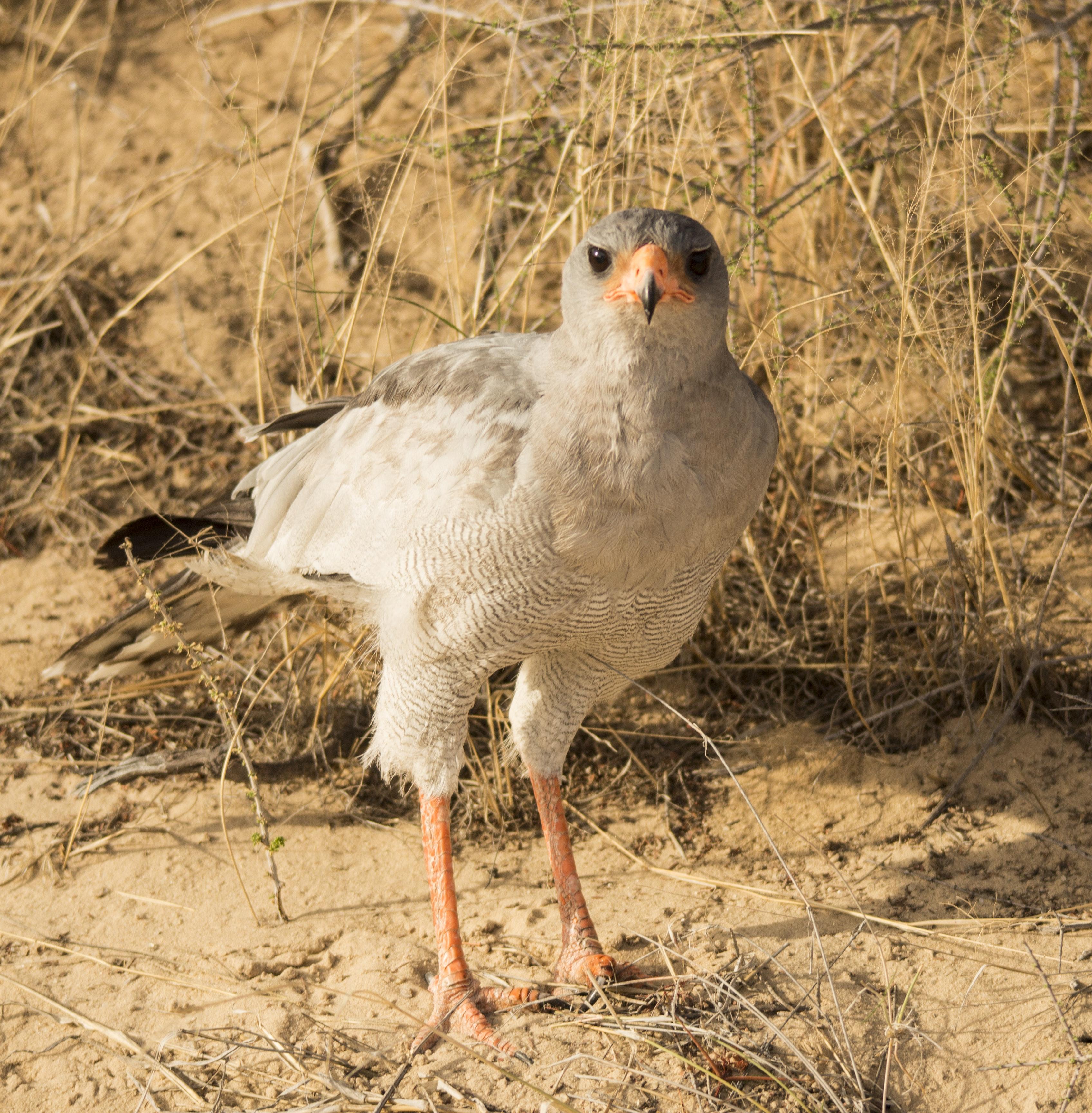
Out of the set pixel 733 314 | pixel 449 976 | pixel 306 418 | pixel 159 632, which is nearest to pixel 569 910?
pixel 449 976

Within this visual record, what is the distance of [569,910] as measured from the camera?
132 inches

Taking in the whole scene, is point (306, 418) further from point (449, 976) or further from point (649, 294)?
point (449, 976)

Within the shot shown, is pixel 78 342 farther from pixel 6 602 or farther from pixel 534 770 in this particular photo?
pixel 534 770

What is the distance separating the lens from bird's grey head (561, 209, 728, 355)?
8.43 feet

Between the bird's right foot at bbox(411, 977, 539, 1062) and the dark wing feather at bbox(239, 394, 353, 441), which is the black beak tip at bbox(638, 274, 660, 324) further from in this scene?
the bird's right foot at bbox(411, 977, 539, 1062)

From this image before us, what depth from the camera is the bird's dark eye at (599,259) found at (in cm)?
264

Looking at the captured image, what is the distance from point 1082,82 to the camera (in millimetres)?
4168

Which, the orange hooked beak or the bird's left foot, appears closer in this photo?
the orange hooked beak

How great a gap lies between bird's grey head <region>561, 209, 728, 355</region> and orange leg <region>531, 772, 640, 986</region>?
1.46 metres

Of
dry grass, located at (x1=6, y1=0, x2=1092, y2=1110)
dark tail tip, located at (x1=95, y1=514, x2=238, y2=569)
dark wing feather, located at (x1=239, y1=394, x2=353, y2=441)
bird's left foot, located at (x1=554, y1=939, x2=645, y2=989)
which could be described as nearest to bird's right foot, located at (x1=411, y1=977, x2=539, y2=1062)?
bird's left foot, located at (x1=554, y1=939, x2=645, y2=989)

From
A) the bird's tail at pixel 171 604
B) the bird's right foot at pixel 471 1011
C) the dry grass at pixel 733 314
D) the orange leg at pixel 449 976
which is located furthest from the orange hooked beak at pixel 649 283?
the bird's right foot at pixel 471 1011

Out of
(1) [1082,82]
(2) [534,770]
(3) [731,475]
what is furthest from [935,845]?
(1) [1082,82]

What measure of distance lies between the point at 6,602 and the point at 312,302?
6.24 feet

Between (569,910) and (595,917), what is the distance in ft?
0.80
